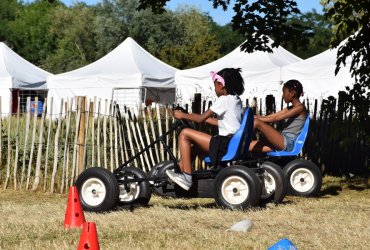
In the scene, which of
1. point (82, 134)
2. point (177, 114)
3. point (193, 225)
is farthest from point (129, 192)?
point (82, 134)

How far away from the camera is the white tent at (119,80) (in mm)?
29047

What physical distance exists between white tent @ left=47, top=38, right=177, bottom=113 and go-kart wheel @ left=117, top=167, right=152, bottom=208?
1905 centimetres

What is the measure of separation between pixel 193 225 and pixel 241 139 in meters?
1.51

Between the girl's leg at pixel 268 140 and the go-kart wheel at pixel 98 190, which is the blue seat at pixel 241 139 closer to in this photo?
the girl's leg at pixel 268 140

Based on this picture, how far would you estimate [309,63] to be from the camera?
2152 cm

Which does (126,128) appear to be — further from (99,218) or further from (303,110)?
(99,218)

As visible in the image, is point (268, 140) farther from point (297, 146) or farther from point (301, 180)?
point (301, 180)

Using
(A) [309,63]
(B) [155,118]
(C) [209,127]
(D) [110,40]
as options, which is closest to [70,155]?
(B) [155,118]

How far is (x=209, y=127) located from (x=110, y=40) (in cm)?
5590

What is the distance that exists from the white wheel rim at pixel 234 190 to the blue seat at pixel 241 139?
0.24 meters

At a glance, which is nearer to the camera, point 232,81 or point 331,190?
point 232,81

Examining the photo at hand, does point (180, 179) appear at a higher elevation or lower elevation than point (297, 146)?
lower

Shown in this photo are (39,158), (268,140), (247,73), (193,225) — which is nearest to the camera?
(193,225)

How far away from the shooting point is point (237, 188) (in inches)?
355
